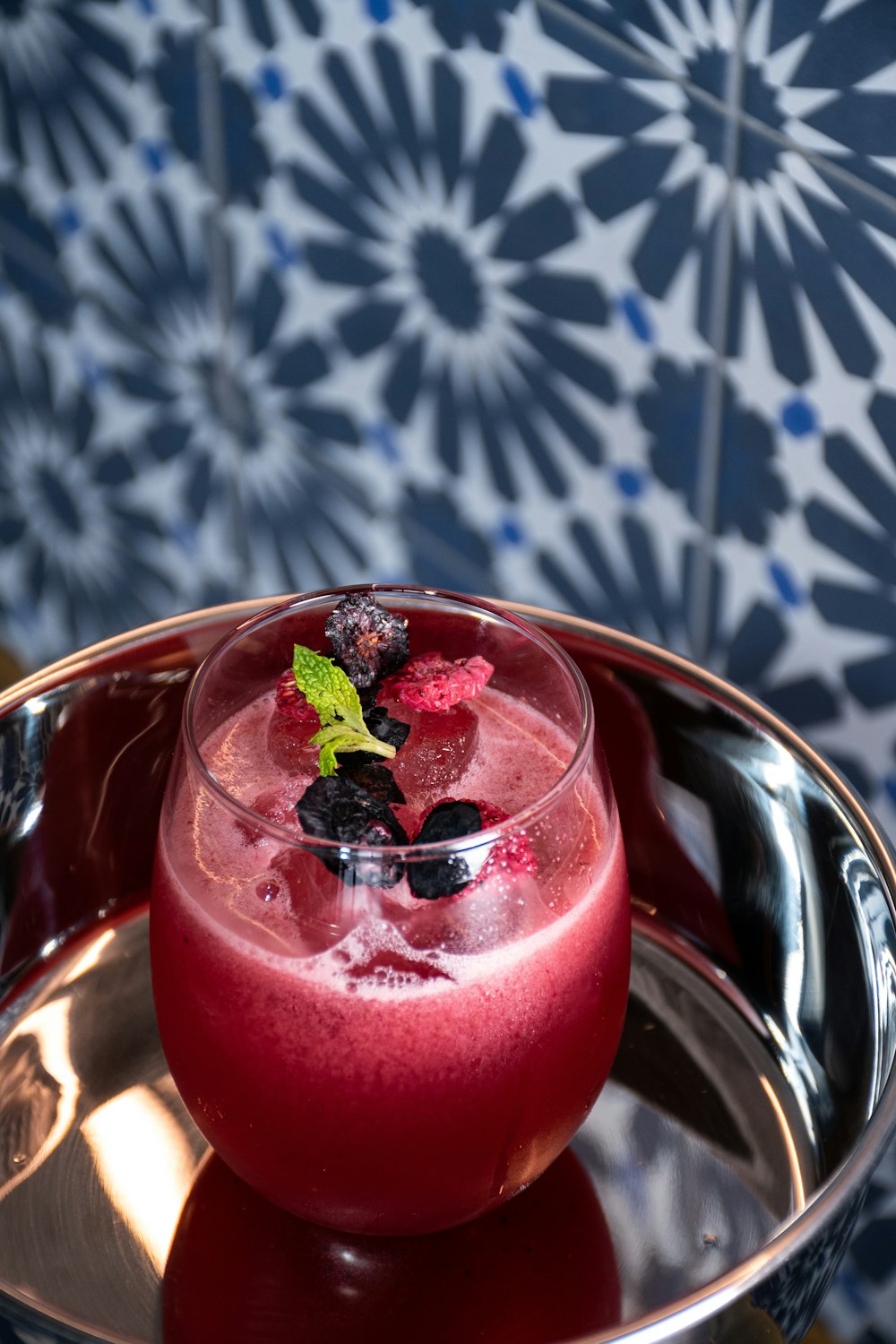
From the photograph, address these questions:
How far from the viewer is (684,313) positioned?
2.37 feet

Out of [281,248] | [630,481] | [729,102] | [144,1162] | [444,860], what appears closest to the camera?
[444,860]

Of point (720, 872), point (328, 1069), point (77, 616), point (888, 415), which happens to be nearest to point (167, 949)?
point (328, 1069)

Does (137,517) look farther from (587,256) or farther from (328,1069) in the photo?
(328,1069)

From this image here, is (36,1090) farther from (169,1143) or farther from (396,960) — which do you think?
(396,960)

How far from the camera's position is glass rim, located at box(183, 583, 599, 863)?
0.44 m

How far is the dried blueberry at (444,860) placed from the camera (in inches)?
17.2

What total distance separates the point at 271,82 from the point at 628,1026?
0.59 m

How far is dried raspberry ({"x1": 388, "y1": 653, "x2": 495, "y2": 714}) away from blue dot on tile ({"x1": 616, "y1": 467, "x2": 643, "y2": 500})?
0.29 meters

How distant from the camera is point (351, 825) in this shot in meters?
0.45

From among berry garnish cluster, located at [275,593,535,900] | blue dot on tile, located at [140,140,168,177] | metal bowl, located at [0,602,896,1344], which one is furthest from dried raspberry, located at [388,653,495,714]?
blue dot on tile, located at [140,140,168,177]

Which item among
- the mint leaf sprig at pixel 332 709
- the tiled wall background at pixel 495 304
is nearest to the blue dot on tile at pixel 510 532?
the tiled wall background at pixel 495 304

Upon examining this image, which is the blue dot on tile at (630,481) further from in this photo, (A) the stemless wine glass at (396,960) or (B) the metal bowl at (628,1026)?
(A) the stemless wine glass at (396,960)

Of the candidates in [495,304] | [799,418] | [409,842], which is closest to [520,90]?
[495,304]

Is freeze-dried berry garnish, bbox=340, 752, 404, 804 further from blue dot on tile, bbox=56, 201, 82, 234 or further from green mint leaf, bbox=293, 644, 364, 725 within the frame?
blue dot on tile, bbox=56, 201, 82, 234
